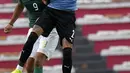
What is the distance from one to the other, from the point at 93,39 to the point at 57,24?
263cm

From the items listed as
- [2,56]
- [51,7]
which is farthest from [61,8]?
[2,56]

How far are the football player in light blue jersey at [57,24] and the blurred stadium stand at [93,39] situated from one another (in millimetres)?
2355

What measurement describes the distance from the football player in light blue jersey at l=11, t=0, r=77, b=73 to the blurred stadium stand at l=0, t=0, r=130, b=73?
7.73 ft

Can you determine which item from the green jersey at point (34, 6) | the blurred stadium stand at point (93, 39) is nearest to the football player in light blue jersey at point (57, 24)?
the green jersey at point (34, 6)

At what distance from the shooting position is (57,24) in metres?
5.03

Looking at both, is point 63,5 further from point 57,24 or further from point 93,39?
point 93,39

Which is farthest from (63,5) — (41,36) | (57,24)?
(41,36)

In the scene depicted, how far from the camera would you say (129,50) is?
300 inches

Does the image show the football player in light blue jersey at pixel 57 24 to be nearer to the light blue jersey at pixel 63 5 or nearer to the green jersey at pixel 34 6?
the light blue jersey at pixel 63 5

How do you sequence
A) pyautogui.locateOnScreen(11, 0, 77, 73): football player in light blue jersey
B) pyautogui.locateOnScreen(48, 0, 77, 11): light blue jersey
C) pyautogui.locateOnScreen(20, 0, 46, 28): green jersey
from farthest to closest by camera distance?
pyautogui.locateOnScreen(20, 0, 46, 28): green jersey → pyautogui.locateOnScreen(48, 0, 77, 11): light blue jersey → pyautogui.locateOnScreen(11, 0, 77, 73): football player in light blue jersey

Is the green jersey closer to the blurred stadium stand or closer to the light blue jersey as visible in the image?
the light blue jersey

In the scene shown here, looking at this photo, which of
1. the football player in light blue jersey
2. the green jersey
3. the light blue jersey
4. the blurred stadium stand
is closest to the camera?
the football player in light blue jersey

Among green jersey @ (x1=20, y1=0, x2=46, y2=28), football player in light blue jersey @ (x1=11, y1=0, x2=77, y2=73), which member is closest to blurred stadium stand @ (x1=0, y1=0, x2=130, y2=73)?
green jersey @ (x1=20, y1=0, x2=46, y2=28)

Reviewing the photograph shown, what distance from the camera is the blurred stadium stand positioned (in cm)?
741
